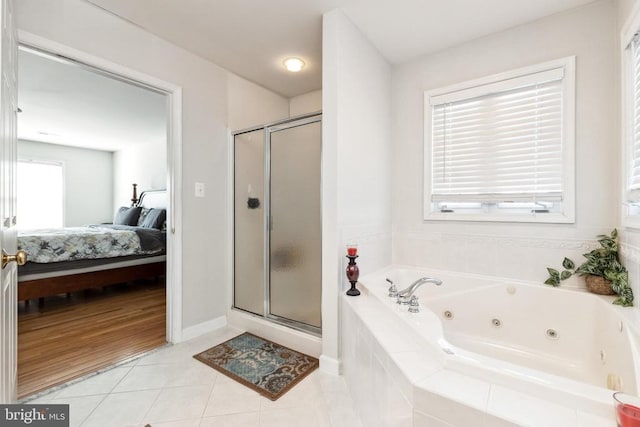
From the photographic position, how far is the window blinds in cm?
197

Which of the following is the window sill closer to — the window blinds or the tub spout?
the window blinds

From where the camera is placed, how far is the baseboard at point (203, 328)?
93.7 inches

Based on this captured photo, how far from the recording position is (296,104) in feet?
11.3

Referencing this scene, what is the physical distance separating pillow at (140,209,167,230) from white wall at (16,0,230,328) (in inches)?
93.2

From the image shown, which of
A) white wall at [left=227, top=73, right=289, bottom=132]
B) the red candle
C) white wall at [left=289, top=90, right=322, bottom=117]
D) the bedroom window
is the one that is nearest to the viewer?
the red candle

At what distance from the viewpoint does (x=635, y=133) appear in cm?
151

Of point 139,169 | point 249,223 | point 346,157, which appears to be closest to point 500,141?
point 346,157

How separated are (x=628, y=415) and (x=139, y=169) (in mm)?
7091

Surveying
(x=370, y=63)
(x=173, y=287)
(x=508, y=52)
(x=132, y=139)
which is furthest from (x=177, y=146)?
(x=132, y=139)

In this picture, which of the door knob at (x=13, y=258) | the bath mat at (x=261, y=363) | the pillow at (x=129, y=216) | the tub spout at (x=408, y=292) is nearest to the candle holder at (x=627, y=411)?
the tub spout at (x=408, y=292)

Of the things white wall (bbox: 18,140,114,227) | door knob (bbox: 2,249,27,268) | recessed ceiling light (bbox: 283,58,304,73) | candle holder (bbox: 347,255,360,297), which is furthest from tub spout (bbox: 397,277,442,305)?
white wall (bbox: 18,140,114,227)

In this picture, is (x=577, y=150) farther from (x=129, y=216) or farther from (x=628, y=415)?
A: (x=129, y=216)

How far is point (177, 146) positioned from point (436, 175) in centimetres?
215

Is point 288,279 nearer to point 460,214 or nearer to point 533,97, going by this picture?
point 460,214
